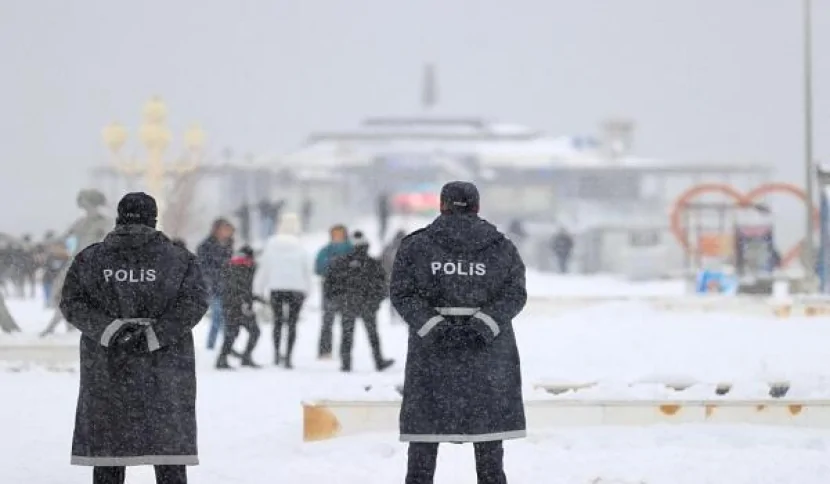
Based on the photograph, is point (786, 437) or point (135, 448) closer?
point (135, 448)

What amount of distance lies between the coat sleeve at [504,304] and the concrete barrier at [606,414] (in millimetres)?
3373

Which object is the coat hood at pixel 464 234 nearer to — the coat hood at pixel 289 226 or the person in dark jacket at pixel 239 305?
the person in dark jacket at pixel 239 305

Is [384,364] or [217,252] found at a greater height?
[217,252]

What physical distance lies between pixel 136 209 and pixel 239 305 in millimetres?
10589

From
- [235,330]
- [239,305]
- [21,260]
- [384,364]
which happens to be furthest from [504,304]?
[21,260]

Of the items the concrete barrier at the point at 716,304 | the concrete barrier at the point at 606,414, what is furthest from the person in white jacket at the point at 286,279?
the concrete barrier at the point at 716,304

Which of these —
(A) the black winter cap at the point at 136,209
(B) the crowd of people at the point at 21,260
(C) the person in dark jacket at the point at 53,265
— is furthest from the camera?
(B) the crowd of people at the point at 21,260

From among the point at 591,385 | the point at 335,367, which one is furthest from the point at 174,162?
the point at 591,385

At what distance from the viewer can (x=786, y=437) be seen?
33.7ft

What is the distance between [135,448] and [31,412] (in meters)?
6.24

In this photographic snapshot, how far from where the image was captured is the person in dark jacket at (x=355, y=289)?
56.4 ft

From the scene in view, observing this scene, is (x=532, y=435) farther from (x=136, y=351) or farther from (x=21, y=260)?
(x=21, y=260)

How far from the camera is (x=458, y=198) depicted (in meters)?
7.49

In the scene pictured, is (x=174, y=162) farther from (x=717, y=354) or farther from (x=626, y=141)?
(x=717, y=354)
